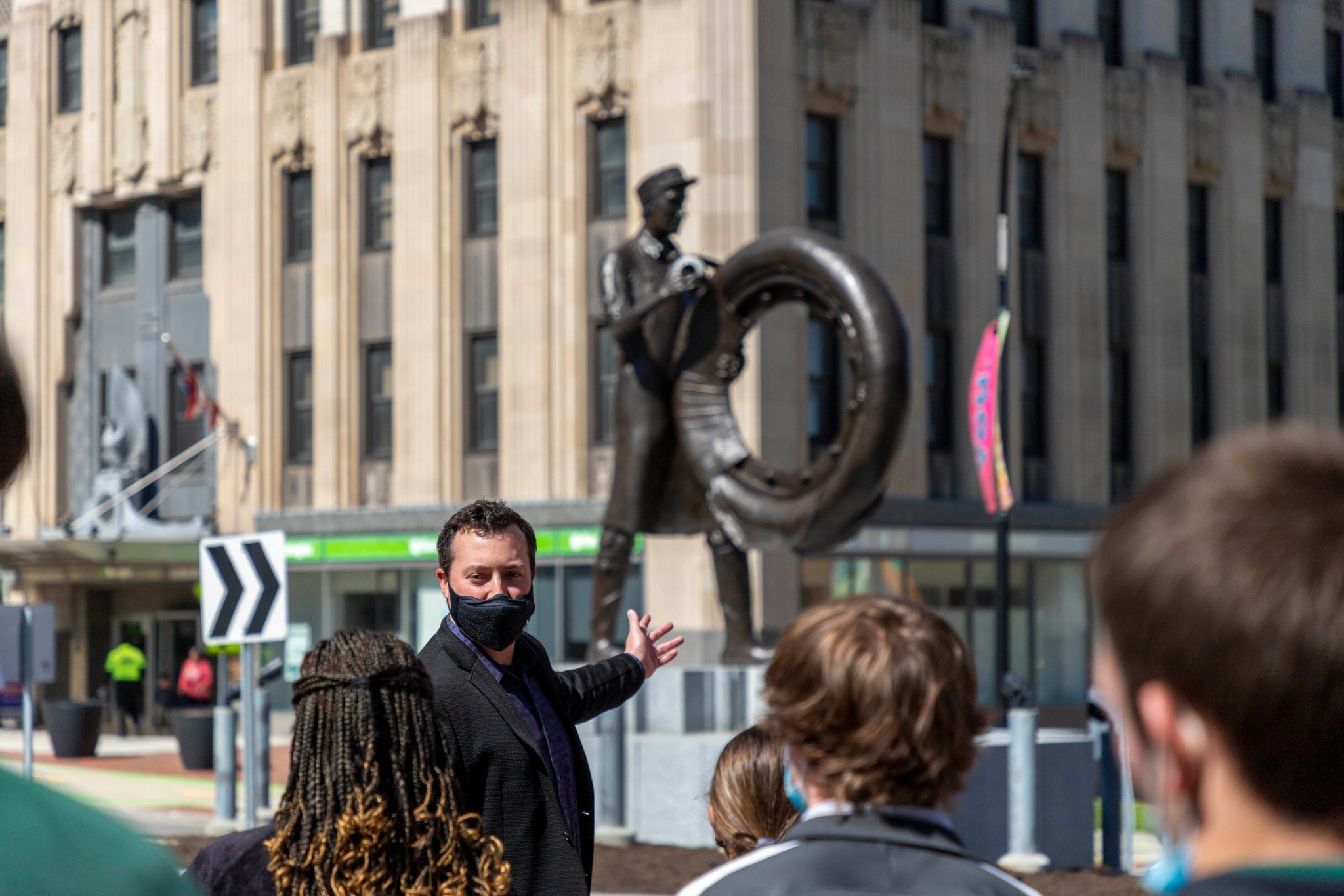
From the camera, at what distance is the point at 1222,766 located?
1.76m

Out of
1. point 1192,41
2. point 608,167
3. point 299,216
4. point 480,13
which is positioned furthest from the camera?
point 1192,41

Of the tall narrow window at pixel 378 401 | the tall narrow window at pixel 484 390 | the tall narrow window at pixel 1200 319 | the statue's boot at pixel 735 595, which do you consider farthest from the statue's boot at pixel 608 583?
the tall narrow window at pixel 1200 319

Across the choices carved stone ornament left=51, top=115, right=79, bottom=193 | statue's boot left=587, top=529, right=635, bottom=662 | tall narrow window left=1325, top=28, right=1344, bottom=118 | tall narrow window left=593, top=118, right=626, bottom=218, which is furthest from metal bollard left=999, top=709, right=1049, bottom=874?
tall narrow window left=1325, top=28, right=1344, bottom=118

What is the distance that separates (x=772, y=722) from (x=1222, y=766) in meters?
1.07

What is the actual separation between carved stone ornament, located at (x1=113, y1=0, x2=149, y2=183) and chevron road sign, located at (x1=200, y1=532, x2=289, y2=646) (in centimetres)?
2553

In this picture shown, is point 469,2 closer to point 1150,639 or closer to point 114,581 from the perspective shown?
point 114,581

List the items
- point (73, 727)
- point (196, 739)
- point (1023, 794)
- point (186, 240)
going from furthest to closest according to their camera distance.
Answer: point (186, 240)
point (73, 727)
point (196, 739)
point (1023, 794)

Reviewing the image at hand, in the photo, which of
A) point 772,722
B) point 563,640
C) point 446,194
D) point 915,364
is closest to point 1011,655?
point 915,364

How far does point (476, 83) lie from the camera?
31.7m

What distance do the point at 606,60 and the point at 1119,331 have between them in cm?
1122

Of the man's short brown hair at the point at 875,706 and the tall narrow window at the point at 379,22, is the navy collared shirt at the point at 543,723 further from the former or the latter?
the tall narrow window at the point at 379,22

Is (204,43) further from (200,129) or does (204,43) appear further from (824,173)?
(824,173)

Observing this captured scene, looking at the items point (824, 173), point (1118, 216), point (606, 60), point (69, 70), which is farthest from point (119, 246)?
point (1118, 216)

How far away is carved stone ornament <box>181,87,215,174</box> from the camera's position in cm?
3538
